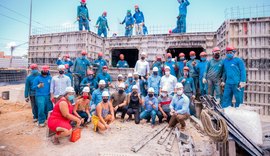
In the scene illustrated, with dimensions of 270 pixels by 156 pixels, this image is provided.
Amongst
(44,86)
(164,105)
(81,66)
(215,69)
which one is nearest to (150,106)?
(164,105)

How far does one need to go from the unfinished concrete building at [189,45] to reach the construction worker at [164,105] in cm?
377

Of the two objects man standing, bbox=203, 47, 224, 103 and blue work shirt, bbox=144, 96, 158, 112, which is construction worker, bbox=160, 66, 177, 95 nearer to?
blue work shirt, bbox=144, 96, 158, 112

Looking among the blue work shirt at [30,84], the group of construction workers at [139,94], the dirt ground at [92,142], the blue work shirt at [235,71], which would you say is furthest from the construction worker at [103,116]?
the blue work shirt at [235,71]

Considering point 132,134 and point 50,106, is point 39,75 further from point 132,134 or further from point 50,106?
point 132,134

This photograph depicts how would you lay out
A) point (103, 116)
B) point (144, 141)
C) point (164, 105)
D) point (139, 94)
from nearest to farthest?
point (144, 141) → point (103, 116) → point (164, 105) → point (139, 94)

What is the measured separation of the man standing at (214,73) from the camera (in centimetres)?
652

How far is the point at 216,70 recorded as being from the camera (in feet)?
21.5

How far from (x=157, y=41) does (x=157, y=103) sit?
5559 mm

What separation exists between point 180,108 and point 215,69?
2.01 m

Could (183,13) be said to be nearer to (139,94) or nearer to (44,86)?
(139,94)

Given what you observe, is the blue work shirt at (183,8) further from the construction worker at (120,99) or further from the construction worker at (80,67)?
the construction worker at (120,99)

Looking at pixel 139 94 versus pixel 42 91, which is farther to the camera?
pixel 139 94

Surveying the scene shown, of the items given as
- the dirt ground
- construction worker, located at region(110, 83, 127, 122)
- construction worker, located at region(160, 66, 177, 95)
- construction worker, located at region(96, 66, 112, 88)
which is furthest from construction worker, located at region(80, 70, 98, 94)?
construction worker, located at region(160, 66, 177, 95)

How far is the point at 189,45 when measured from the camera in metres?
10.6
